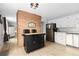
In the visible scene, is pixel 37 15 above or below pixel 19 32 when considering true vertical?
above

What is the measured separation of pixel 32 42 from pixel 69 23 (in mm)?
3015

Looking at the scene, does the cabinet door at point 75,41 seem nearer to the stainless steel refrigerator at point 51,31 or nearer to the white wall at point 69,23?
the white wall at point 69,23

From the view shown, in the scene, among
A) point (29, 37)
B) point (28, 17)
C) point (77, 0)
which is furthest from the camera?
point (28, 17)

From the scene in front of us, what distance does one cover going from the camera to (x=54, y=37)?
7008 millimetres

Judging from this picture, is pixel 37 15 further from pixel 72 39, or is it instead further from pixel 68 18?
pixel 72 39

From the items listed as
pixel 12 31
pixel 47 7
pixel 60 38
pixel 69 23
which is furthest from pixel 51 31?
pixel 12 31

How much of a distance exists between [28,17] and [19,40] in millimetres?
1555

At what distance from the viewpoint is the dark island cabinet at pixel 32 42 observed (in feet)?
13.7

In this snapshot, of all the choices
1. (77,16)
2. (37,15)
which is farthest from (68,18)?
(37,15)

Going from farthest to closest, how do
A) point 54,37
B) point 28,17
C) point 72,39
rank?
point 54,37 < point 28,17 < point 72,39

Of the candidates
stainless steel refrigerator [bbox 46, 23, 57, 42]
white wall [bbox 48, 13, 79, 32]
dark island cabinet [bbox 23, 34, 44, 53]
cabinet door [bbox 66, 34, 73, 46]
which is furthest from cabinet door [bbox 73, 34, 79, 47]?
stainless steel refrigerator [bbox 46, 23, 57, 42]

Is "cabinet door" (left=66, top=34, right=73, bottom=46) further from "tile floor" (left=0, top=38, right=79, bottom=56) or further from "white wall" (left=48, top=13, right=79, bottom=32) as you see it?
"white wall" (left=48, top=13, right=79, bottom=32)

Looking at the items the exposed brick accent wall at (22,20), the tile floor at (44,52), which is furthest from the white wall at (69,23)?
the exposed brick accent wall at (22,20)

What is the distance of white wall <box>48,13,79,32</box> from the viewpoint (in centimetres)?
550
